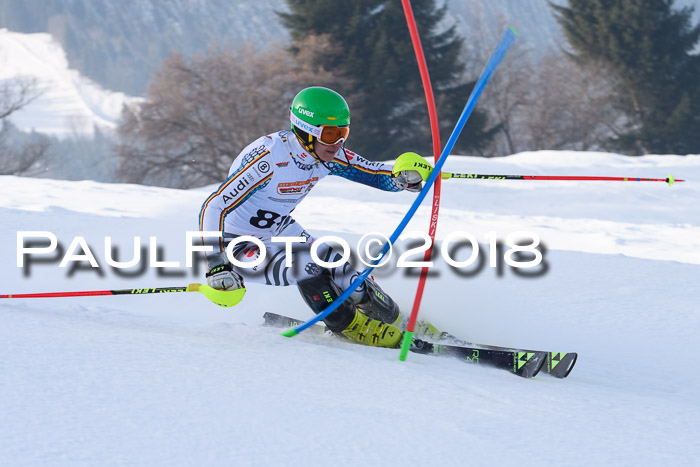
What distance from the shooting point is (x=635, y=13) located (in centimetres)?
2962

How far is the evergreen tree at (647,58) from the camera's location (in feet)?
96.4

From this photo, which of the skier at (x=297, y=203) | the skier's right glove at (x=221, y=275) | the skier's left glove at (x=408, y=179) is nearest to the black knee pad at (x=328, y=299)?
the skier at (x=297, y=203)

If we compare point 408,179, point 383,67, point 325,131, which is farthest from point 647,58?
point 325,131

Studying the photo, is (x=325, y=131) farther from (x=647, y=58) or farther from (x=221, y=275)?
A: (x=647, y=58)

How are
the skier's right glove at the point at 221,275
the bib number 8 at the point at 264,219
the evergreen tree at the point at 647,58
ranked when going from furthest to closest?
1. the evergreen tree at the point at 647,58
2. the bib number 8 at the point at 264,219
3. the skier's right glove at the point at 221,275

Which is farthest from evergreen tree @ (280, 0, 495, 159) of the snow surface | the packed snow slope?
the snow surface

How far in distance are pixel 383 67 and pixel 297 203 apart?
22.5m

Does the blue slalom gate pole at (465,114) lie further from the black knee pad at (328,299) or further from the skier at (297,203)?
the skier at (297,203)

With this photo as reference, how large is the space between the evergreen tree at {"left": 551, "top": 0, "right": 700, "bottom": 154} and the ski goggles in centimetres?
2804

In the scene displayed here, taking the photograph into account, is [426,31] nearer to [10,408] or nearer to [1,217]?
[1,217]

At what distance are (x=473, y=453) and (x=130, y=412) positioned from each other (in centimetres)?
99

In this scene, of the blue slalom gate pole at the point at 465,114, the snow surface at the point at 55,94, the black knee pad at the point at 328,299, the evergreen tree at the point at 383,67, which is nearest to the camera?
the blue slalom gate pole at the point at 465,114

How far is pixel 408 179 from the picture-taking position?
12.8 feet

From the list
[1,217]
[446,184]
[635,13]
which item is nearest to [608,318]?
[1,217]
